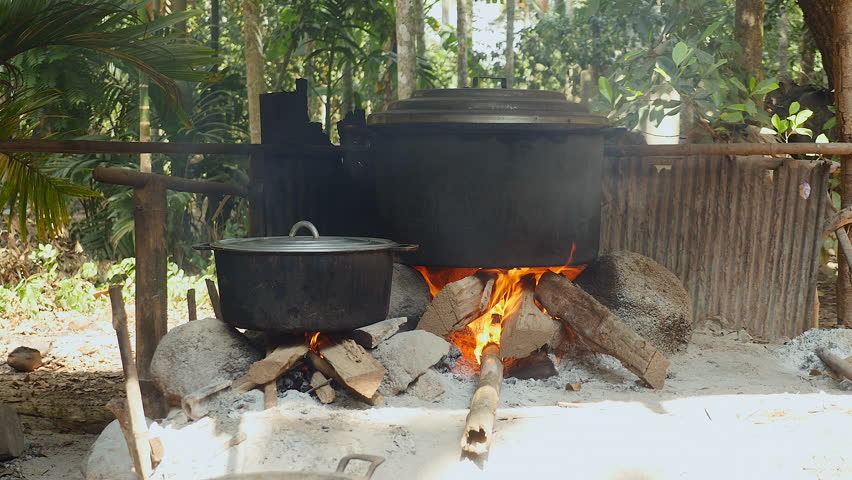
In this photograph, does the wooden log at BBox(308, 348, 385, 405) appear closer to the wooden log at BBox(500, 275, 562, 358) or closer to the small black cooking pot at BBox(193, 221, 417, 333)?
the small black cooking pot at BBox(193, 221, 417, 333)

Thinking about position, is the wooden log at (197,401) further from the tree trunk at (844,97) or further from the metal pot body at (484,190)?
the tree trunk at (844,97)

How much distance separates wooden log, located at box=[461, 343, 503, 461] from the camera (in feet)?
9.12

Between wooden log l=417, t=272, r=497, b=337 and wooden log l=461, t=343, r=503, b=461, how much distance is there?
265 millimetres

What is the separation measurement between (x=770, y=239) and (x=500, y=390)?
2.20 m

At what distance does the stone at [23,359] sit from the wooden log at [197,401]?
8.55 feet

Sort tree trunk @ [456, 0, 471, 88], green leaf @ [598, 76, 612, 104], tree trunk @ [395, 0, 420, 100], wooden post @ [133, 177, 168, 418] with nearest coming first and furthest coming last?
wooden post @ [133, 177, 168, 418] → green leaf @ [598, 76, 612, 104] → tree trunk @ [395, 0, 420, 100] → tree trunk @ [456, 0, 471, 88]

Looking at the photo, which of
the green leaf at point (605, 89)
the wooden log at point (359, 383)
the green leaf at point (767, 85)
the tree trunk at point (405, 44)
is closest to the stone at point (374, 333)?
the wooden log at point (359, 383)

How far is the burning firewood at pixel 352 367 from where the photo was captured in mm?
3273

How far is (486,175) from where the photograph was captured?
3.98 metres

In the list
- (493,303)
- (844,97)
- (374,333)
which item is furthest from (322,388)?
(844,97)

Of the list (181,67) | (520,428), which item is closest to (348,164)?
(181,67)

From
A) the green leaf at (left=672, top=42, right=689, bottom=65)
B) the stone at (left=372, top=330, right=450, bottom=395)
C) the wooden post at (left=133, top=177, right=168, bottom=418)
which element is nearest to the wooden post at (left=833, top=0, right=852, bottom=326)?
the green leaf at (left=672, top=42, right=689, bottom=65)

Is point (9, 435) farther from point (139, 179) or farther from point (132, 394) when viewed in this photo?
point (132, 394)

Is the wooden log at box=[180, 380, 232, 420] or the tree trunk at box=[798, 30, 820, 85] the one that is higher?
the tree trunk at box=[798, 30, 820, 85]
